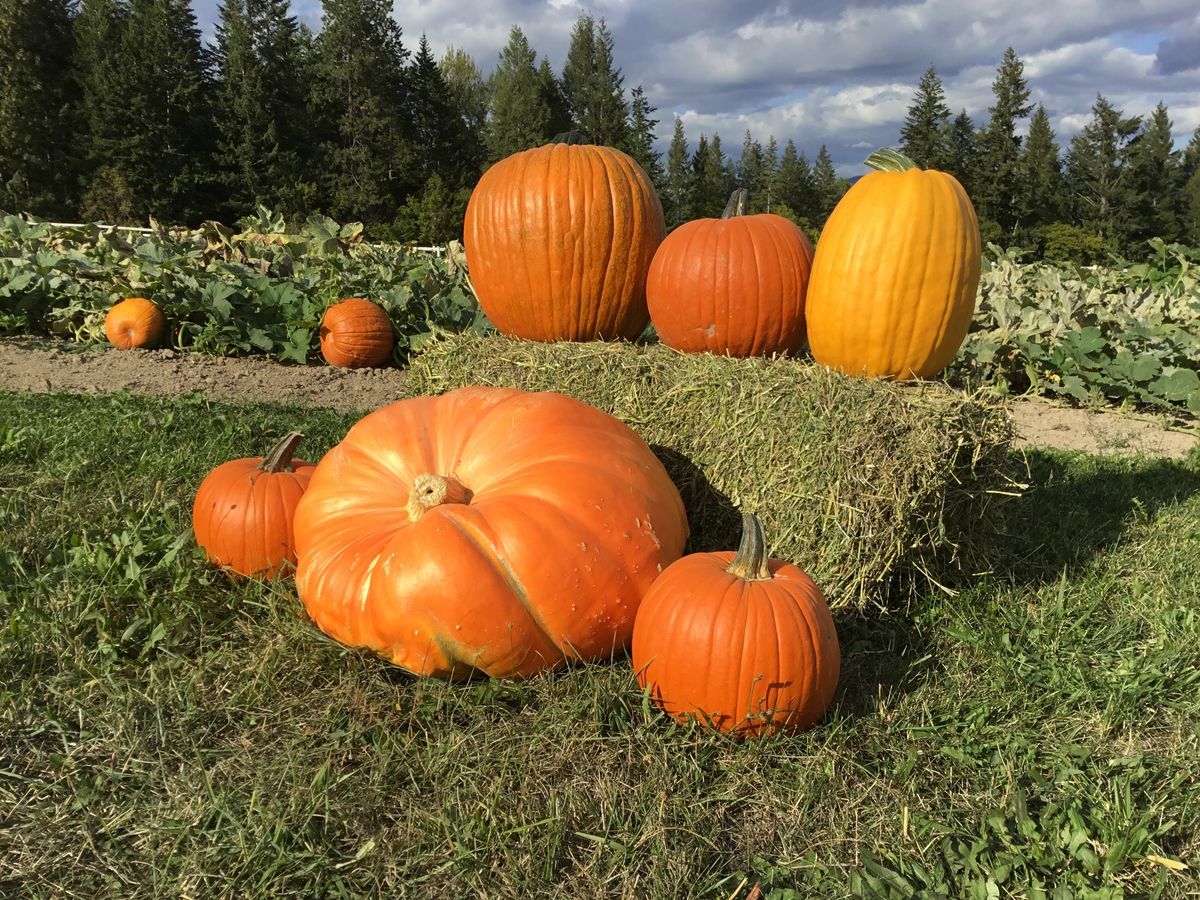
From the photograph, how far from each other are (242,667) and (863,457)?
208cm

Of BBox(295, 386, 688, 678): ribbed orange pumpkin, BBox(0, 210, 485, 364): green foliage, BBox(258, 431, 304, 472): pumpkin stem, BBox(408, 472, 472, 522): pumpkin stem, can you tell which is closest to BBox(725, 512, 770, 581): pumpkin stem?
BBox(295, 386, 688, 678): ribbed orange pumpkin

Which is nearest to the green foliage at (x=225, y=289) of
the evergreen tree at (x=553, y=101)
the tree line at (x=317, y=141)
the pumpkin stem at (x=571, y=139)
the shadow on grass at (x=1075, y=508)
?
the pumpkin stem at (x=571, y=139)

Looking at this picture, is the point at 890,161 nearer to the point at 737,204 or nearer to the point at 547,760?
the point at 737,204

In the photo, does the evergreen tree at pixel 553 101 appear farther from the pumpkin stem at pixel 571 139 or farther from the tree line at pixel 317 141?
the pumpkin stem at pixel 571 139

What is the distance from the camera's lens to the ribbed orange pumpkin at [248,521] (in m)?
3.11

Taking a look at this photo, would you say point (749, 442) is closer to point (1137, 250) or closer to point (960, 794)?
point (960, 794)

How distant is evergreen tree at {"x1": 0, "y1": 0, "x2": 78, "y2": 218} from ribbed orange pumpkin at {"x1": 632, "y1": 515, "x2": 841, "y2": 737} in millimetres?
41967

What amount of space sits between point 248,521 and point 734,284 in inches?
79.9

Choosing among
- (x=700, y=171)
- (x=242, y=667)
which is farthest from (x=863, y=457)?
(x=700, y=171)

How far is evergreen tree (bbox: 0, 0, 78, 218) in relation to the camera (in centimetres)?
3691

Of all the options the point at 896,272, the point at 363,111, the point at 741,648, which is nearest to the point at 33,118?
the point at 363,111

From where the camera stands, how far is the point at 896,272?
3.02 m

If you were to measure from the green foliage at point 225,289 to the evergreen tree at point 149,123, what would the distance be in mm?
31651

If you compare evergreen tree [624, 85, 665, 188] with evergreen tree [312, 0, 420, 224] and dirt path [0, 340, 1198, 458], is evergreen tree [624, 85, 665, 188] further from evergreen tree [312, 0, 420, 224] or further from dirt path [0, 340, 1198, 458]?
dirt path [0, 340, 1198, 458]
